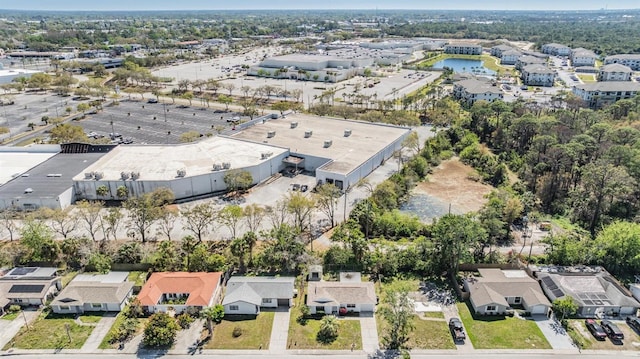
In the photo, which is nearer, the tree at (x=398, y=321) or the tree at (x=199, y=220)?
the tree at (x=398, y=321)

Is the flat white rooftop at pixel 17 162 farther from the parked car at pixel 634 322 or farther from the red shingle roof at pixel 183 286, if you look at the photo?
the parked car at pixel 634 322

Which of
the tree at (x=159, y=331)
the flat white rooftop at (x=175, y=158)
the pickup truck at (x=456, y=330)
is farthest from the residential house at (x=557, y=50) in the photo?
the tree at (x=159, y=331)

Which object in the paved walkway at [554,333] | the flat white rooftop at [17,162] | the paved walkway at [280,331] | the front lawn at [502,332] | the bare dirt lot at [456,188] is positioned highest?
the flat white rooftop at [17,162]

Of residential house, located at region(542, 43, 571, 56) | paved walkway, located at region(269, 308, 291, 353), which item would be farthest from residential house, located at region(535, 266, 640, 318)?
residential house, located at region(542, 43, 571, 56)

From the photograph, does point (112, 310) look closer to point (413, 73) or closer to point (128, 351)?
point (128, 351)

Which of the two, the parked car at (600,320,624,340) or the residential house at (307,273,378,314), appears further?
the residential house at (307,273,378,314)

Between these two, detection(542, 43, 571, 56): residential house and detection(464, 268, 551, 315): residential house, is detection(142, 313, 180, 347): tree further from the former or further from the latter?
detection(542, 43, 571, 56): residential house

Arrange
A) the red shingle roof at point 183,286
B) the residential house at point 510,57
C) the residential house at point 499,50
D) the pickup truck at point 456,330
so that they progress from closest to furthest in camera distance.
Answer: the pickup truck at point 456,330 → the red shingle roof at point 183,286 → the residential house at point 510,57 → the residential house at point 499,50

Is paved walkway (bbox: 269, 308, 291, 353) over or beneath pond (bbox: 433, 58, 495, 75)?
beneath
